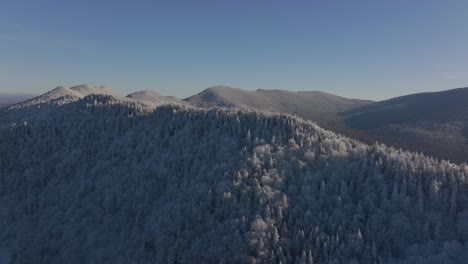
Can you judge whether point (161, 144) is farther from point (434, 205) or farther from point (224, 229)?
point (434, 205)

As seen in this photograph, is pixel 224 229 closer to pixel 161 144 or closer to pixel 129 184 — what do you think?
pixel 129 184

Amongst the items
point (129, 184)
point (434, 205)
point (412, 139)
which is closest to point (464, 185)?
point (434, 205)

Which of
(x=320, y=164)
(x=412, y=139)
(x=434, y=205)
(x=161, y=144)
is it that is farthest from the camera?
(x=412, y=139)

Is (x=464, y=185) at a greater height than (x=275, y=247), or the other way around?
(x=464, y=185)

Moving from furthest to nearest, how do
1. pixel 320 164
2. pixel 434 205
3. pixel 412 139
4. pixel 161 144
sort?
pixel 412 139 → pixel 161 144 → pixel 320 164 → pixel 434 205

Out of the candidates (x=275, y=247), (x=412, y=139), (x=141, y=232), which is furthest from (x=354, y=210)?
(x=412, y=139)

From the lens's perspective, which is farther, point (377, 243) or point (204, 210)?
point (204, 210)
